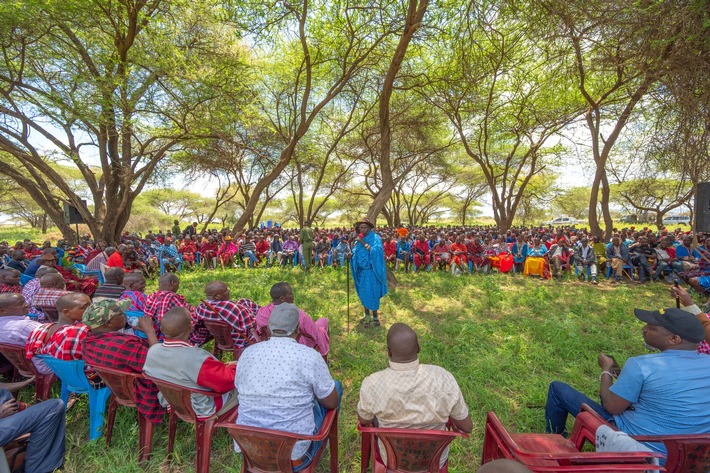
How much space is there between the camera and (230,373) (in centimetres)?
241

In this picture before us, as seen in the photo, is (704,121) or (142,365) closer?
(142,365)

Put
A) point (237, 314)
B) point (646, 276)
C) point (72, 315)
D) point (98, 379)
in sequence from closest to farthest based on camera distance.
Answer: point (98, 379) → point (72, 315) → point (237, 314) → point (646, 276)

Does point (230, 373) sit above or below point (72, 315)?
below

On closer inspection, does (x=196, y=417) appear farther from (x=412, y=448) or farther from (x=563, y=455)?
(x=563, y=455)

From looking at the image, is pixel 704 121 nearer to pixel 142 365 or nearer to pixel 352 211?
pixel 142 365

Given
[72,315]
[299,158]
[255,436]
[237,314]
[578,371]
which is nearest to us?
[255,436]

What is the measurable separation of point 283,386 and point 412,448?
0.82 metres

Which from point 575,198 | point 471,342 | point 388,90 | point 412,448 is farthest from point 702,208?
point 575,198

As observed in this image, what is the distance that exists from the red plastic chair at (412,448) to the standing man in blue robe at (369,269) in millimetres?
3677

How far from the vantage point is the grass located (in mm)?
2797

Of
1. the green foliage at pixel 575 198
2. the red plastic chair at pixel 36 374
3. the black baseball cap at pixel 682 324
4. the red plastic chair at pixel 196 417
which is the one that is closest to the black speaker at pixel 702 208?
the black baseball cap at pixel 682 324

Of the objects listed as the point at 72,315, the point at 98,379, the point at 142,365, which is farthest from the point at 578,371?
the point at 72,315

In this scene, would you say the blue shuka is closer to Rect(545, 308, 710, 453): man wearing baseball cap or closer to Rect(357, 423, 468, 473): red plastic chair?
Rect(545, 308, 710, 453): man wearing baseball cap

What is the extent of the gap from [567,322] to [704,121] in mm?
3260
